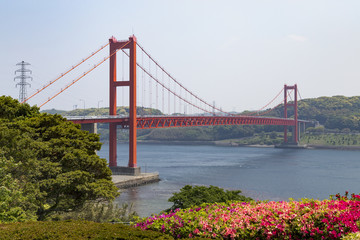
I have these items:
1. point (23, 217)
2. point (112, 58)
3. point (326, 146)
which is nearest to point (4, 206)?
point (23, 217)

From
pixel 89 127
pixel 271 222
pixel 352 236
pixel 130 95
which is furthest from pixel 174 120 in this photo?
pixel 352 236

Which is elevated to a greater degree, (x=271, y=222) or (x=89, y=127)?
(x=89, y=127)

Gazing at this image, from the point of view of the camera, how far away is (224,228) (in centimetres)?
1080

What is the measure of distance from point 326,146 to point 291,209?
468ft

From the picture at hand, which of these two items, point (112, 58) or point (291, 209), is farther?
point (112, 58)

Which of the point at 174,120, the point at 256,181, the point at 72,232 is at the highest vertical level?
the point at 174,120

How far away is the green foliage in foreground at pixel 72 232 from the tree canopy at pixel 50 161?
8827mm

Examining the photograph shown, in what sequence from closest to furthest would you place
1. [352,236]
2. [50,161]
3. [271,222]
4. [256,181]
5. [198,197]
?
[352,236], [271,222], [198,197], [50,161], [256,181]

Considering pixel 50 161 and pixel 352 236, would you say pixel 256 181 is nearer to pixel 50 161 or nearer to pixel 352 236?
pixel 50 161

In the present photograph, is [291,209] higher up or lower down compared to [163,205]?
higher up

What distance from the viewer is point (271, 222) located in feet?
34.4

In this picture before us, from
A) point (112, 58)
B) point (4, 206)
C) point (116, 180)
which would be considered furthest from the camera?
point (112, 58)

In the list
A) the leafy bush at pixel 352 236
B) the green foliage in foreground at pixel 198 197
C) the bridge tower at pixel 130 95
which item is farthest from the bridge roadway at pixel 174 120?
the leafy bush at pixel 352 236

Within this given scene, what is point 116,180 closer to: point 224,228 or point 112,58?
point 112,58
